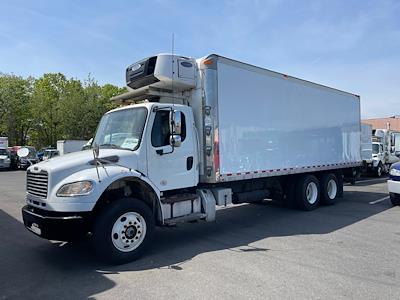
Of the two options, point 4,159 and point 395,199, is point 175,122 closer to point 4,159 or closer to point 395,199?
point 395,199

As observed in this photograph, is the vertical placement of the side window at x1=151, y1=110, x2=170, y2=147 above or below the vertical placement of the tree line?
below

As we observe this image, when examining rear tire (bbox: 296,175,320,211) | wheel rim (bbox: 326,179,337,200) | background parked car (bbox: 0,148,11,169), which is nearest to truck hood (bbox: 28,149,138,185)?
rear tire (bbox: 296,175,320,211)

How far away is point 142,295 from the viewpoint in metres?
4.79

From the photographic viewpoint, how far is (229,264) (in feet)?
19.5

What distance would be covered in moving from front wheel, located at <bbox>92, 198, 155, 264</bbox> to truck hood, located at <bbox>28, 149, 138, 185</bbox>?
0.67 metres

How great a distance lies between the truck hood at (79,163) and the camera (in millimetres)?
5910

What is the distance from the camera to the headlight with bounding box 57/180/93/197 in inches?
227

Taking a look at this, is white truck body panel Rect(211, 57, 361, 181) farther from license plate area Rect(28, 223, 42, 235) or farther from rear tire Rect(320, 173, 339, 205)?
license plate area Rect(28, 223, 42, 235)

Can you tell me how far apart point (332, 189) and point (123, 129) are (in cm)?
769

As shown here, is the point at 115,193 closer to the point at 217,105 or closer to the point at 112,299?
the point at 112,299

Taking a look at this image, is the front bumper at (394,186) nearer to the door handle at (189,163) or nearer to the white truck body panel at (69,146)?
the door handle at (189,163)

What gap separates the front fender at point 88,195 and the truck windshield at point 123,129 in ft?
2.67

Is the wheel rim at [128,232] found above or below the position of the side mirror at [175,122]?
below

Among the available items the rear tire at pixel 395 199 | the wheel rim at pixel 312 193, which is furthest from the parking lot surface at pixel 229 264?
the rear tire at pixel 395 199
